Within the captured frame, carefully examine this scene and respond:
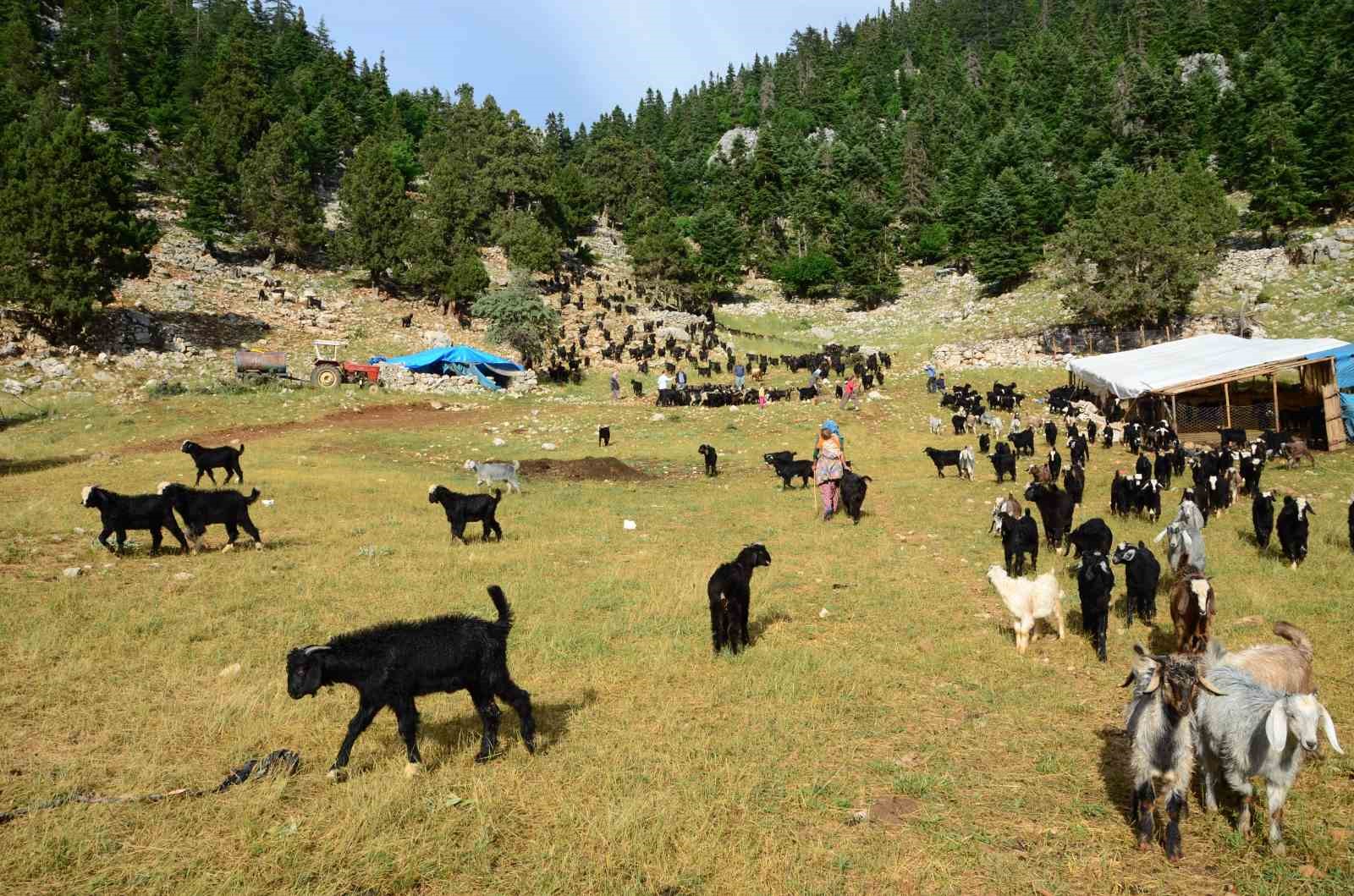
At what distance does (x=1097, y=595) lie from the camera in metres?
9.48

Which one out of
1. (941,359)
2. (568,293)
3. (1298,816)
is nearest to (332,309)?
(568,293)

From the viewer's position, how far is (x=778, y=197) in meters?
97.1

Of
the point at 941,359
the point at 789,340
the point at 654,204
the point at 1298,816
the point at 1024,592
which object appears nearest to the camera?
the point at 1298,816

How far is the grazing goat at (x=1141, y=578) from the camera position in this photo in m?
10.1

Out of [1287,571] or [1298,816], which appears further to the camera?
[1287,571]

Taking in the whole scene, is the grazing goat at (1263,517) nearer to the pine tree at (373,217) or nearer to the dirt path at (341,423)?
the dirt path at (341,423)

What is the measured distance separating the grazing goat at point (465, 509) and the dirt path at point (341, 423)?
60.0 feet

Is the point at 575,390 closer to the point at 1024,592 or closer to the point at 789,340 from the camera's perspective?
the point at 789,340

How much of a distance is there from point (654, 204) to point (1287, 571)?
87.2m

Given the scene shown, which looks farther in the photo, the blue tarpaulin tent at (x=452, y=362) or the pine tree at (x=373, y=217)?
the pine tree at (x=373, y=217)

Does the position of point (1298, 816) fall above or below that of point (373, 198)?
below

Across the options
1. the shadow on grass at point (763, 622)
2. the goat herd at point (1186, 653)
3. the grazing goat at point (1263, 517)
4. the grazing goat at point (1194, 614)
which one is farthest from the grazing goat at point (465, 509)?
the grazing goat at point (1263, 517)

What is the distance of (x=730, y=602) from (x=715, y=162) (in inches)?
4604

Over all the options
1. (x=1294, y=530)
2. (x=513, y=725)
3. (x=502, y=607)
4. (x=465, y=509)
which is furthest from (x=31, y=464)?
(x=1294, y=530)
